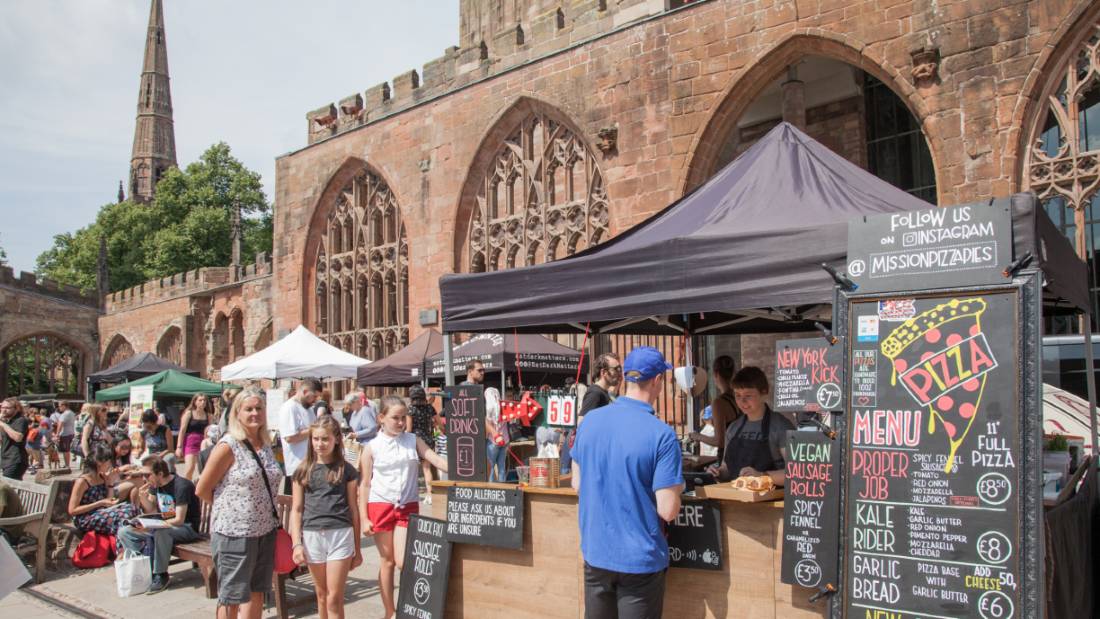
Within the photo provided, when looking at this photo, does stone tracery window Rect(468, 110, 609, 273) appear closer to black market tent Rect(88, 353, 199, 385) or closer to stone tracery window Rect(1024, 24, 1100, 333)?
stone tracery window Rect(1024, 24, 1100, 333)

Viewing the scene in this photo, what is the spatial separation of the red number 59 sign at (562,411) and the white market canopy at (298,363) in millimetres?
7090

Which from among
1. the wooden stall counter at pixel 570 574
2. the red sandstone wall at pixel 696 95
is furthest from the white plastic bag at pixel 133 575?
the red sandstone wall at pixel 696 95

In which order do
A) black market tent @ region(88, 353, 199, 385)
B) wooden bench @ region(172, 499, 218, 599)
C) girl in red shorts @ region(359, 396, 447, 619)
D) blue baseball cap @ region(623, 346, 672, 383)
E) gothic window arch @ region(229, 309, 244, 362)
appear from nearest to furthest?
1. blue baseball cap @ region(623, 346, 672, 383)
2. girl in red shorts @ region(359, 396, 447, 619)
3. wooden bench @ region(172, 499, 218, 599)
4. black market tent @ region(88, 353, 199, 385)
5. gothic window arch @ region(229, 309, 244, 362)

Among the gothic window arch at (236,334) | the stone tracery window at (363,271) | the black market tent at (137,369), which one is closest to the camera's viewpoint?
the stone tracery window at (363,271)

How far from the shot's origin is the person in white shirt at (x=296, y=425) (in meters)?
8.62

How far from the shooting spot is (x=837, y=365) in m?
4.32

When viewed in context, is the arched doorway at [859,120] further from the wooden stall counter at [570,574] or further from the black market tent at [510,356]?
the wooden stall counter at [570,574]

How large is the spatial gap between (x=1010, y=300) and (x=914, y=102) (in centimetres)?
787

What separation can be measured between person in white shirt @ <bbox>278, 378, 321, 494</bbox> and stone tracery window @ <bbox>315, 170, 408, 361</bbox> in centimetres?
858

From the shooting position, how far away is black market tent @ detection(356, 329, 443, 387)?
13.1 m

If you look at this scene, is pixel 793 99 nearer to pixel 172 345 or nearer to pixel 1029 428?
pixel 1029 428

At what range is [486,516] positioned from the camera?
17.0 ft

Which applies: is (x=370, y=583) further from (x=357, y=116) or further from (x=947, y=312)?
(x=357, y=116)

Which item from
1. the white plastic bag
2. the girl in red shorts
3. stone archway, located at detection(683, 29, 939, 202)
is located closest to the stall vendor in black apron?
the girl in red shorts
